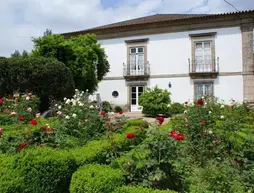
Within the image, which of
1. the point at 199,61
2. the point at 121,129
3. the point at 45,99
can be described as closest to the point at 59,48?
the point at 45,99

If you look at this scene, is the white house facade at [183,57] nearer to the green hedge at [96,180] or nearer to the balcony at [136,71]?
the balcony at [136,71]

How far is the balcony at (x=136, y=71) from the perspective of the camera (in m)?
16.1

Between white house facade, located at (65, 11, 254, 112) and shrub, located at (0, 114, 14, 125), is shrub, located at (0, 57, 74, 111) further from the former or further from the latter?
white house facade, located at (65, 11, 254, 112)

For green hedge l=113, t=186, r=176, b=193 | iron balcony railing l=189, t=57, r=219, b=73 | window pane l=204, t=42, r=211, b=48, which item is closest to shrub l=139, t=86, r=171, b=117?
iron balcony railing l=189, t=57, r=219, b=73

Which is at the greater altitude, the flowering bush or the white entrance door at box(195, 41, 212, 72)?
the white entrance door at box(195, 41, 212, 72)

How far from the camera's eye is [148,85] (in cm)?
1614

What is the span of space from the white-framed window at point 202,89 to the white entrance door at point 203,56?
0.89 m

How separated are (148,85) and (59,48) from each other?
7.62 meters

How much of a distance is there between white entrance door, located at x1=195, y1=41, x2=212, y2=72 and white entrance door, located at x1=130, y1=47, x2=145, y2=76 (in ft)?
11.9

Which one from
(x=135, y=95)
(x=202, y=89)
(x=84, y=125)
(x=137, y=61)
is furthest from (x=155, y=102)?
(x=84, y=125)

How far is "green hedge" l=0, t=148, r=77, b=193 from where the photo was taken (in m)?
2.37

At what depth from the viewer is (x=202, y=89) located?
1500 cm

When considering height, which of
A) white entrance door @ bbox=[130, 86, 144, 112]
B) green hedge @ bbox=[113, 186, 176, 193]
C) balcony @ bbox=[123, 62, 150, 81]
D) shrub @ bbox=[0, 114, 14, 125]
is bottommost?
green hedge @ bbox=[113, 186, 176, 193]

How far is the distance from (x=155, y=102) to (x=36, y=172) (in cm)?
1087
